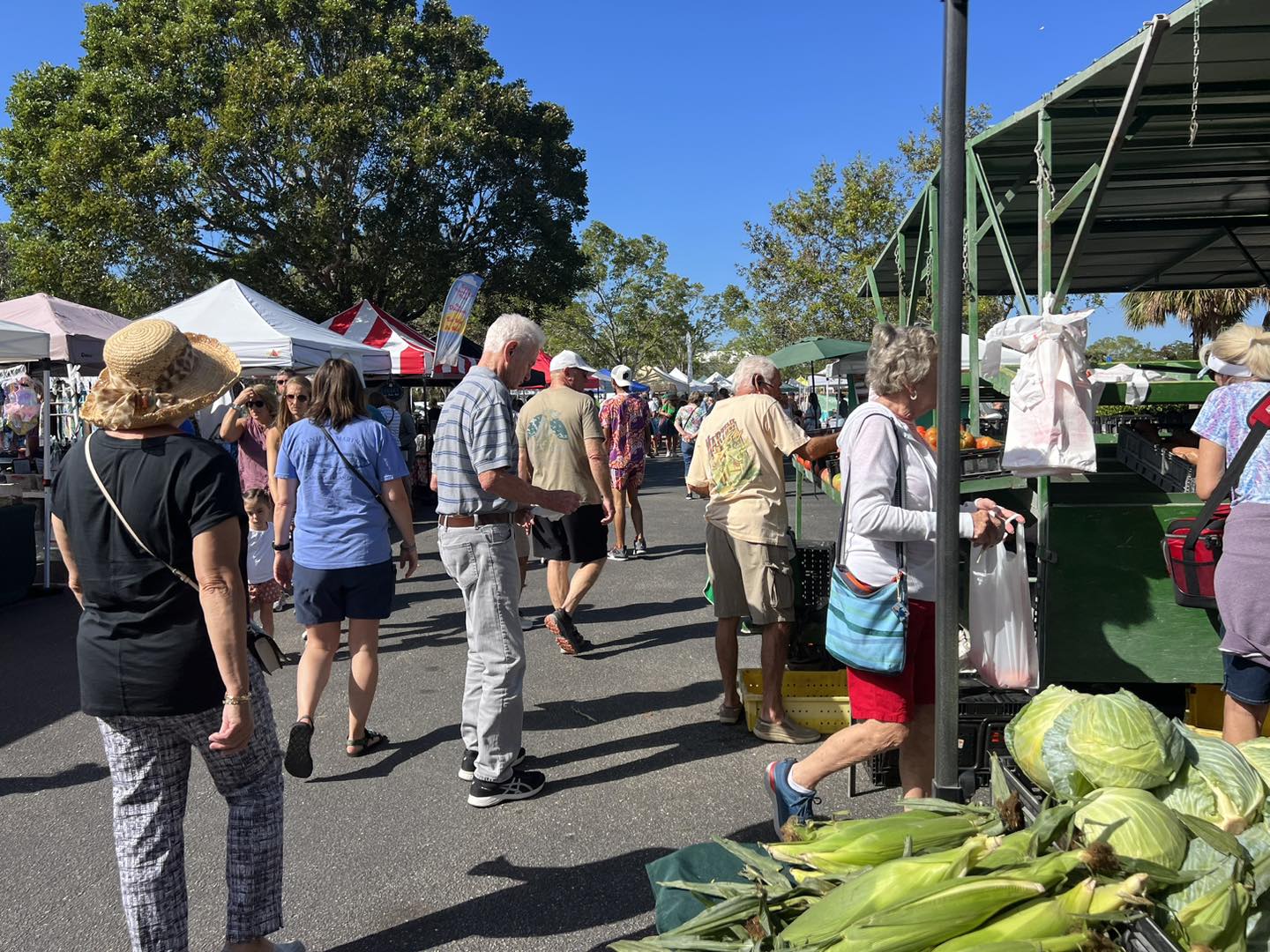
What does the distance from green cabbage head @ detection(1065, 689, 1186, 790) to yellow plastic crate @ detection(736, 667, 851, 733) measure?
2730mm

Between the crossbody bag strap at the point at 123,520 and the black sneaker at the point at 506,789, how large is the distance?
6.00ft

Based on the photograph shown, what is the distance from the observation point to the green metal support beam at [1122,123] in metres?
3.62

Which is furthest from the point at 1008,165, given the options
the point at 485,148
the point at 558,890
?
the point at 485,148

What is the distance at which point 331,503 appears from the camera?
13.4ft

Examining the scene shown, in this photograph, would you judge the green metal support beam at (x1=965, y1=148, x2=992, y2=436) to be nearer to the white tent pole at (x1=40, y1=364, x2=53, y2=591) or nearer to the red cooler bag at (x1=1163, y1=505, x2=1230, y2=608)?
the red cooler bag at (x1=1163, y1=505, x2=1230, y2=608)

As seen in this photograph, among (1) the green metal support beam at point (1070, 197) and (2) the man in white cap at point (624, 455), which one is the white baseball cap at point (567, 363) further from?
(1) the green metal support beam at point (1070, 197)

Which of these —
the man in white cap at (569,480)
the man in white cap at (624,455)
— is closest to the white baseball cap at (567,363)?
the man in white cap at (569,480)

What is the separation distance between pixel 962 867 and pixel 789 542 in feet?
9.76

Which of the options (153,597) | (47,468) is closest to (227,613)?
(153,597)

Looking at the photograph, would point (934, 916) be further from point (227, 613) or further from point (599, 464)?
point (599, 464)

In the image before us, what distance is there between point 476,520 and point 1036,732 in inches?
92.0

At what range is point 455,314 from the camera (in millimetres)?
9766

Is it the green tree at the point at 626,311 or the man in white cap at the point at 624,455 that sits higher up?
the green tree at the point at 626,311

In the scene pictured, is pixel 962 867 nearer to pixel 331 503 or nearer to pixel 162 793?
pixel 162 793
